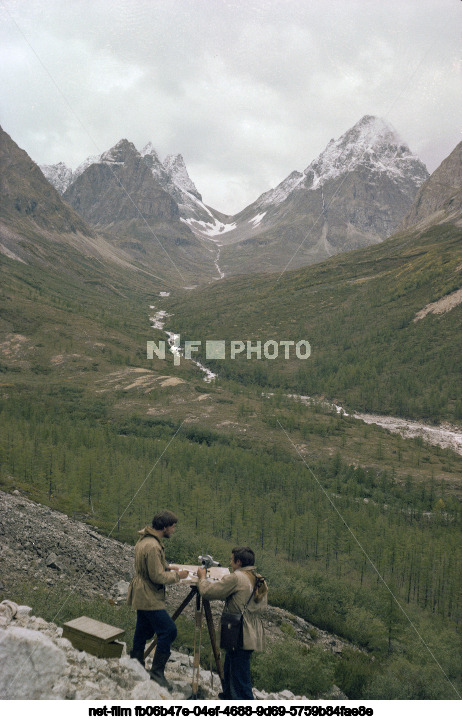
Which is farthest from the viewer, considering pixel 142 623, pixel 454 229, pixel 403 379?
pixel 454 229

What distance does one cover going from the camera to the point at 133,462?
165 ft

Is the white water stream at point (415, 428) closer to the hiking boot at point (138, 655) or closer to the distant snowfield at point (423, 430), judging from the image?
the distant snowfield at point (423, 430)

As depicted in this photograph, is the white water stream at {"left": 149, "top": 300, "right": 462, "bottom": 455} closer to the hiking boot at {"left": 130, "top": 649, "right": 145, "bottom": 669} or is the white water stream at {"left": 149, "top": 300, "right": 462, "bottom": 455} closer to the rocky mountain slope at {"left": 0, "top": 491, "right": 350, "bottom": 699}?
the rocky mountain slope at {"left": 0, "top": 491, "right": 350, "bottom": 699}

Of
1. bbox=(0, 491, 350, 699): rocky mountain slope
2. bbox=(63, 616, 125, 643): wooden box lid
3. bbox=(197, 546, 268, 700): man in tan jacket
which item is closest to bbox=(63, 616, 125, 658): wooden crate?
bbox=(63, 616, 125, 643): wooden box lid

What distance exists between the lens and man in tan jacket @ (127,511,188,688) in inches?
301

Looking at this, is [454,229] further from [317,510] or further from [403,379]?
[317,510]

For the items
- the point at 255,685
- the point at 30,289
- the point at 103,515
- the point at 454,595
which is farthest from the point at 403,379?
the point at 30,289

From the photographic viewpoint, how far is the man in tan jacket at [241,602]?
7344 mm
